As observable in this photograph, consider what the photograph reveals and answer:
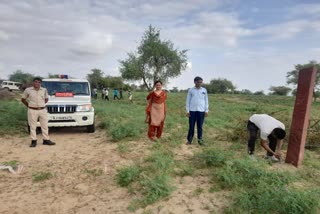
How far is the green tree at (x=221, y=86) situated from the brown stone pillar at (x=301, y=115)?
6864cm

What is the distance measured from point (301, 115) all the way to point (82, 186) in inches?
160

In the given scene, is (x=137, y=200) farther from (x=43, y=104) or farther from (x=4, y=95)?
(x=4, y=95)

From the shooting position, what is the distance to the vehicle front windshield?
9.86 meters

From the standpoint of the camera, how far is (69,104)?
8.99 m

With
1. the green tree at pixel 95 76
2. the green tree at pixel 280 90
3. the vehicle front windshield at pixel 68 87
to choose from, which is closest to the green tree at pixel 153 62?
the vehicle front windshield at pixel 68 87

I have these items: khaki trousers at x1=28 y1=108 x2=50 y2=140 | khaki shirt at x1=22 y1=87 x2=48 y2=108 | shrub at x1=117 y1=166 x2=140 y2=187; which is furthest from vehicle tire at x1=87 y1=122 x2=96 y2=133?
shrub at x1=117 y1=166 x2=140 y2=187

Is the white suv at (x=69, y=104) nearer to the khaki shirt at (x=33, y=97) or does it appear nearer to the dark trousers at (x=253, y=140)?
→ the khaki shirt at (x=33, y=97)

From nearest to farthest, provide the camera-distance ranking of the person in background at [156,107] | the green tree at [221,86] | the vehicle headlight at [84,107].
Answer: the person in background at [156,107]
the vehicle headlight at [84,107]
the green tree at [221,86]

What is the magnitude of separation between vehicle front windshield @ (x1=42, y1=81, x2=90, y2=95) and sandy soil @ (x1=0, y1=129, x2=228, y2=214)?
9.58 ft

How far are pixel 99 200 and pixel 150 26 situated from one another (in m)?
22.6

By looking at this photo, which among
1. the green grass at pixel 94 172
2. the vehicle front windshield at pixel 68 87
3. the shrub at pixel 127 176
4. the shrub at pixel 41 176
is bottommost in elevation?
the shrub at pixel 41 176

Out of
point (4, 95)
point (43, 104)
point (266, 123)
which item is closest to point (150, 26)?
point (4, 95)

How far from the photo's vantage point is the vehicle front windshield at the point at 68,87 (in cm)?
986

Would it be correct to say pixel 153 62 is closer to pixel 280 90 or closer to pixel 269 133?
pixel 269 133
